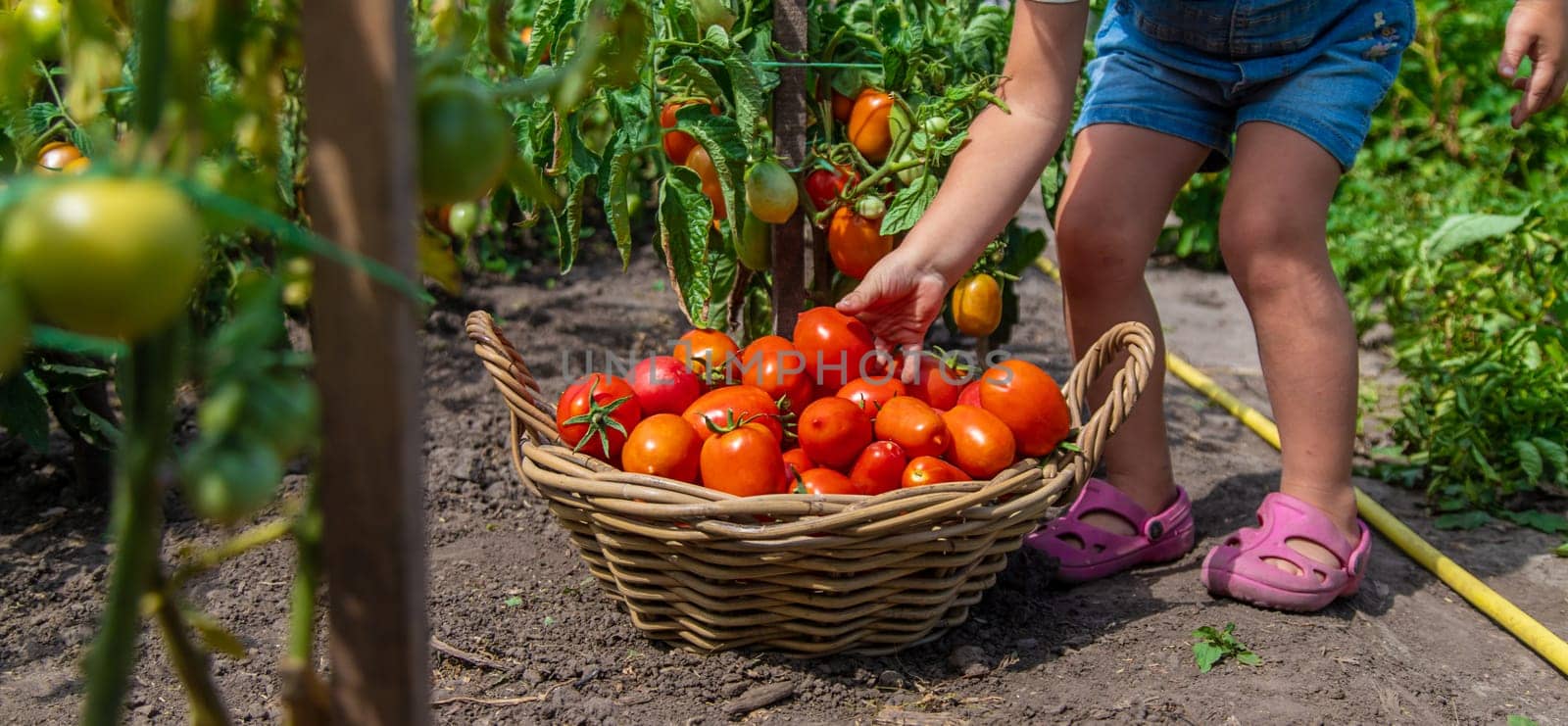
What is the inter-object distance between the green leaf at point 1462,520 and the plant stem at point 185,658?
231 centimetres

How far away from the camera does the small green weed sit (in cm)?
171

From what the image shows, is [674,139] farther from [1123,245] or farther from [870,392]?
[1123,245]

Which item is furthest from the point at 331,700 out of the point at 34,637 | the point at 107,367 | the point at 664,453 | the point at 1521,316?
the point at 1521,316

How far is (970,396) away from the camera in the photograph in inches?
70.1

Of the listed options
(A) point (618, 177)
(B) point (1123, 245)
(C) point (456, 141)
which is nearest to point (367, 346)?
(C) point (456, 141)

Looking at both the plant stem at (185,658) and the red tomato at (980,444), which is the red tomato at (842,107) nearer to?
the red tomato at (980,444)

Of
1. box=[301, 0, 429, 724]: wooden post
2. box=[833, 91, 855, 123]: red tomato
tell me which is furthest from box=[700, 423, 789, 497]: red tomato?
box=[301, 0, 429, 724]: wooden post

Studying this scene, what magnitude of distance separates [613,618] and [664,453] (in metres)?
0.37

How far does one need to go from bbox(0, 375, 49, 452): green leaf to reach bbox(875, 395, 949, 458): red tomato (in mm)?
1275

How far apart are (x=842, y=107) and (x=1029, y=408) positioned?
2.52ft

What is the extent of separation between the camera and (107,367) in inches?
76.6

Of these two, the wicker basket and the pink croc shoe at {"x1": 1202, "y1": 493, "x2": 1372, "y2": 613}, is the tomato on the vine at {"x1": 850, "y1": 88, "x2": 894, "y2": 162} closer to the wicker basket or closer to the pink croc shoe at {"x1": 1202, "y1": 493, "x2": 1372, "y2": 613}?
the wicker basket

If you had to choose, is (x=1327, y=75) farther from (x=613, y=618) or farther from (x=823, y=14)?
(x=613, y=618)

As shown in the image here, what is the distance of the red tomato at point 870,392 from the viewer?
1.74 meters
